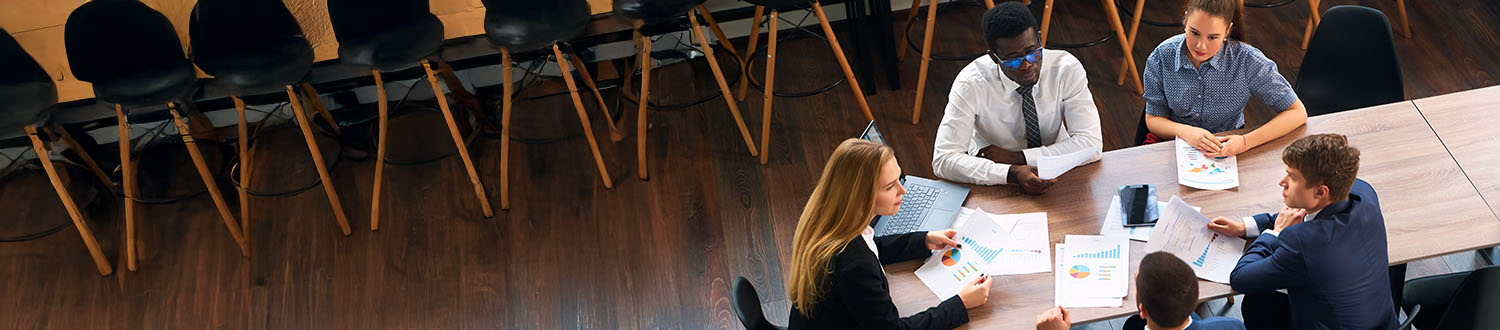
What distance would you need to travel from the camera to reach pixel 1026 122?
3354 mm

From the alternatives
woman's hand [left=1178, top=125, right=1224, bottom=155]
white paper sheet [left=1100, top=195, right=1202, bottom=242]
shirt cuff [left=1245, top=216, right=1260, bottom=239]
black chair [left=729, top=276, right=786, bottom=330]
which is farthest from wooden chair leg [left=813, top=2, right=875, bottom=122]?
shirt cuff [left=1245, top=216, right=1260, bottom=239]

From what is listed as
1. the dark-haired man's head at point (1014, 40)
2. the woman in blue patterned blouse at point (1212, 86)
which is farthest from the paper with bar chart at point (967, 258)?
the woman in blue patterned blouse at point (1212, 86)

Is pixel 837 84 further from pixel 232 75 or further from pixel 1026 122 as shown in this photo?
pixel 232 75

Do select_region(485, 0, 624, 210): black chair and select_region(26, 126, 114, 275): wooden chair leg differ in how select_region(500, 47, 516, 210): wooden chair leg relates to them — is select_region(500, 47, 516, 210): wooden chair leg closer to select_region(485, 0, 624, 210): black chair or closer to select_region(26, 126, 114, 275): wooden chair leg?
select_region(485, 0, 624, 210): black chair

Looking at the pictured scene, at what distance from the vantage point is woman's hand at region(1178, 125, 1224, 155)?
3.00 meters

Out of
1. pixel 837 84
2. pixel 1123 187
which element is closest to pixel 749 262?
pixel 837 84

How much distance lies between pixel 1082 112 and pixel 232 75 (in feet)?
9.81

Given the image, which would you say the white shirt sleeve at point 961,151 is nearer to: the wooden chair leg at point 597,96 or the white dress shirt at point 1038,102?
the white dress shirt at point 1038,102

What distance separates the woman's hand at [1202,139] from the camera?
3000 millimetres

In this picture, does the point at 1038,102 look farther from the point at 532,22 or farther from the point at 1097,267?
the point at 532,22

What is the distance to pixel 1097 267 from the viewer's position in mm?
2697

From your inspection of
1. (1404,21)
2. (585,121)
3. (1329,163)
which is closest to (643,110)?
(585,121)

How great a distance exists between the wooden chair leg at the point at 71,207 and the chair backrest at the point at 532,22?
1665 mm

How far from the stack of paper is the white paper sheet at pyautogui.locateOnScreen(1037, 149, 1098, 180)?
0.65 feet
